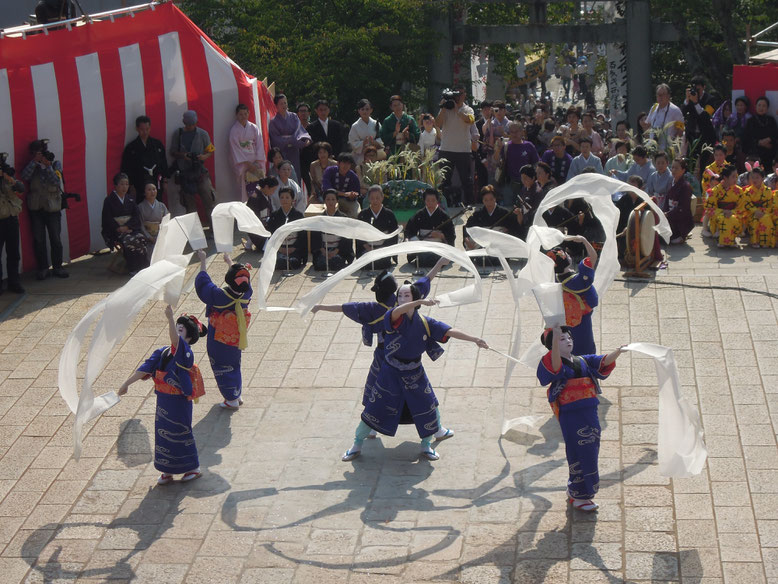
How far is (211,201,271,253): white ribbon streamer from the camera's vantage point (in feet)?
29.2

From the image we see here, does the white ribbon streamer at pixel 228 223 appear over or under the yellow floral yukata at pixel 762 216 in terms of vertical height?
over

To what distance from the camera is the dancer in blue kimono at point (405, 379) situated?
7.89m

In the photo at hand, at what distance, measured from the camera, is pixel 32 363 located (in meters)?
10.4

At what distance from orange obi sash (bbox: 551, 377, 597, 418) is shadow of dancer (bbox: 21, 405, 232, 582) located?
2.47 meters

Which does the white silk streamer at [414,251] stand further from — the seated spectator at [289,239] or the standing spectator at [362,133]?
the standing spectator at [362,133]

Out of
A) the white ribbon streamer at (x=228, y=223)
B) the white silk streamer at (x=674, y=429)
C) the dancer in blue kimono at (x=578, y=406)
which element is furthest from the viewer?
the white ribbon streamer at (x=228, y=223)

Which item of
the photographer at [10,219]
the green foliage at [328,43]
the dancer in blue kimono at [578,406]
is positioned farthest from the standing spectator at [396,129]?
the dancer in blue kimono at [578,406]

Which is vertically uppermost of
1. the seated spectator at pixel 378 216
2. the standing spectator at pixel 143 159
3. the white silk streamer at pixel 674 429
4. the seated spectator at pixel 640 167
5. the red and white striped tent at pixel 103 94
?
the red and white striped tent at pixel 103 94

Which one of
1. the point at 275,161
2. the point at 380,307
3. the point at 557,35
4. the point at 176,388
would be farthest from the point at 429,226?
the point at 557,35

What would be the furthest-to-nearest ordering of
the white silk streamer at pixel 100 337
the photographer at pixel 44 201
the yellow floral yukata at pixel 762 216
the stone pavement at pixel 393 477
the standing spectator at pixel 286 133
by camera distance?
1. the standing spectator at pixel 286 133
2. the yellow floral yukata at pixel 762 216
3. the photographer at pixel 44 201
4. the white silk streamer at pixel 100 337
5. the stone pavement at pixel 393 477

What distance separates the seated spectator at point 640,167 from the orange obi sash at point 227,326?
589 cm

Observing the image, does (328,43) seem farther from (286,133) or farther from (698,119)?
(698,119)

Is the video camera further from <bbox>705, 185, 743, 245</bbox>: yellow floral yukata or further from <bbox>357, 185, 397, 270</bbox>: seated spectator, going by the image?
<bbox>705, 185, 743, 245</bbox>: yellow floral yukata

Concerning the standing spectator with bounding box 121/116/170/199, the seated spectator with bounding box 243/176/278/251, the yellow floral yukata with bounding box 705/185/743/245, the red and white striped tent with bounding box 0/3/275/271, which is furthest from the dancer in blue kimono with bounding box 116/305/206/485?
the yellow floral yukata with bounding box 705/185/743/245
